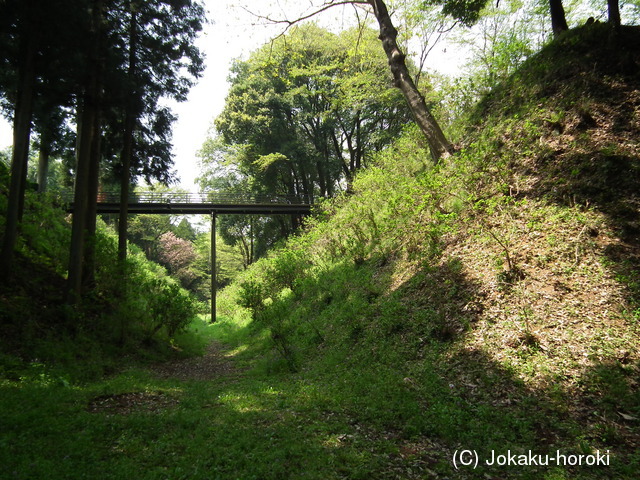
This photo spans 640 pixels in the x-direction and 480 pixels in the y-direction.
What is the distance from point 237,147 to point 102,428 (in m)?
25.7

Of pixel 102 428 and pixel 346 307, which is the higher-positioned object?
pixel 346 307

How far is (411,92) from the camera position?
31.0 ft

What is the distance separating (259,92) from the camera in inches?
1017

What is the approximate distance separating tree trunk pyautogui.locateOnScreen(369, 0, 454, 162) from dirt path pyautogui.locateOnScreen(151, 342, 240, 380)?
7.91 m

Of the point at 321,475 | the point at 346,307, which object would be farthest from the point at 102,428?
the point at 346,307

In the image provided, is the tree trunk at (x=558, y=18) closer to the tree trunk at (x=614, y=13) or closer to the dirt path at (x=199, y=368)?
the tree trunk at (x=614, y=13)

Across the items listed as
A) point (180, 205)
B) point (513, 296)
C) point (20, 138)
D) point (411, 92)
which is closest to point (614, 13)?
point (411, 92)

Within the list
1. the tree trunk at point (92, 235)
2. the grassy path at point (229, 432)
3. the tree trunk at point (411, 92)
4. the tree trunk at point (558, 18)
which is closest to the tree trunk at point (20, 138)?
the tree trunk at point (92, 235)

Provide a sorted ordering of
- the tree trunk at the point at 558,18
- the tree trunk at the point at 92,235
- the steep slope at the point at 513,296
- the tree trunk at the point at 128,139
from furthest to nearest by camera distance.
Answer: the tree trunk at the point at 128,139 → the tree trunk at the point at 92,235 → the tree trunk at the point at 558,18 → the steep slope at the point at 513,296

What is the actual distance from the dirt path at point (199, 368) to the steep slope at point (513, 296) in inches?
47.1

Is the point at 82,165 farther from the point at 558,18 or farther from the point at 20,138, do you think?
the point at 558,18

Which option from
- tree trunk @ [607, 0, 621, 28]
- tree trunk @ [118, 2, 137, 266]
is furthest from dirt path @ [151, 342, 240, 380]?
tree trunk @ [607, 0, 621, 28]

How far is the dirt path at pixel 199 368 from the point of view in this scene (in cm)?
776

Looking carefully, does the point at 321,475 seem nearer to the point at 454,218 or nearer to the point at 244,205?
the point at 454,218
